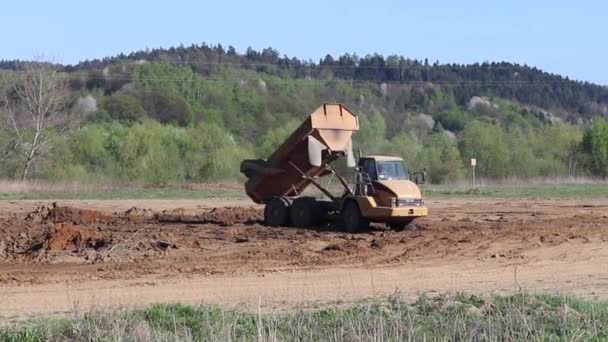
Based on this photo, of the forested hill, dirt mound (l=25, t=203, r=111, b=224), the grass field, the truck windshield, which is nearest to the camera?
the truck windshield

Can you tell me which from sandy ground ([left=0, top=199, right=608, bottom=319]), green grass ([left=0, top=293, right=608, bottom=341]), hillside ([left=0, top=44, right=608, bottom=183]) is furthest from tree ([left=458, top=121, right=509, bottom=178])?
green grass ([left=0, top=293, right=608, bottom=341])

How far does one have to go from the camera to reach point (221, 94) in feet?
364

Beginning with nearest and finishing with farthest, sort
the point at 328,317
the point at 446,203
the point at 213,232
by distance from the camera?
1. the point at 328,317
2. the point at 213,232
3. the point at 446,203

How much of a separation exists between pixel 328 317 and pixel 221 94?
98625mm

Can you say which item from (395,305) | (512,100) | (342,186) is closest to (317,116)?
(342,186)

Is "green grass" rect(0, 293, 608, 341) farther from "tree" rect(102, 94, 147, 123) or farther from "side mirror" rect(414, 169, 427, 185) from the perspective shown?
"tree" rect(102, 94, 147, 123)

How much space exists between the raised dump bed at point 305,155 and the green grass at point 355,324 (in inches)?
572

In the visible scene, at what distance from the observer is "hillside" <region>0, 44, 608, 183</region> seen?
2628 inches

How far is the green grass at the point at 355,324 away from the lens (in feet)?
38.6

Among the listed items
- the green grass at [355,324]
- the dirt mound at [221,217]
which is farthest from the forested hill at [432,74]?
the green grass at [355,324]

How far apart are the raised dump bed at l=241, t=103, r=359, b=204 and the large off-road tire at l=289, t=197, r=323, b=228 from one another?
2.15 feet

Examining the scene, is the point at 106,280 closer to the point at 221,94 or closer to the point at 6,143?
the point at 6,143

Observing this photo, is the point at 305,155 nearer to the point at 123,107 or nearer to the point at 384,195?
the point at 384,195

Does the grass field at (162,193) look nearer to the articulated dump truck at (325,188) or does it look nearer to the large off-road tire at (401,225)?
the articulated dump truck at (325,188)
